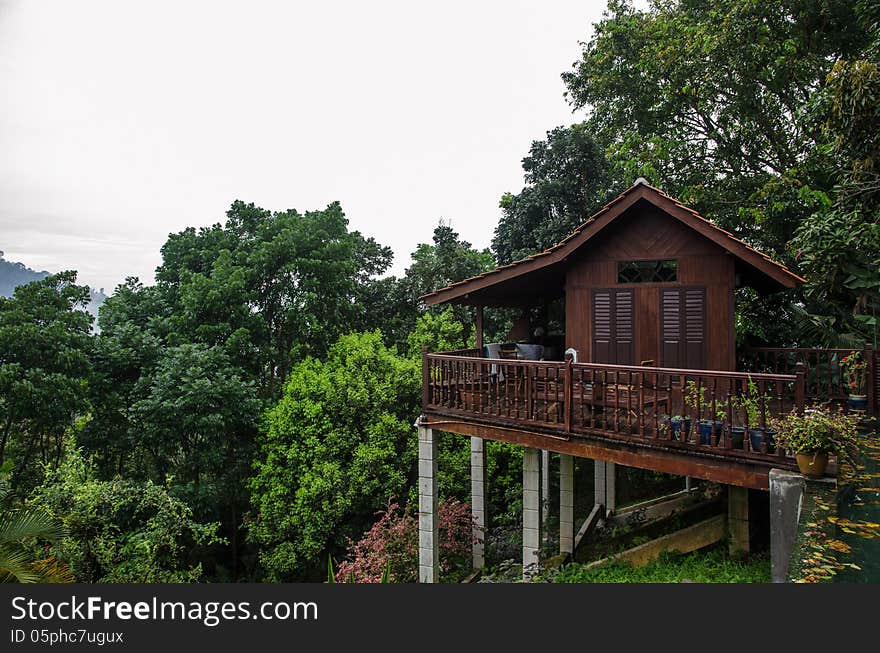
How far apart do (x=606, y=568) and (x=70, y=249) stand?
23.2m

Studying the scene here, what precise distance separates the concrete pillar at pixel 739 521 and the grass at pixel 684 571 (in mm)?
203

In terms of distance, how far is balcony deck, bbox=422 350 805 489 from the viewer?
6.03 m

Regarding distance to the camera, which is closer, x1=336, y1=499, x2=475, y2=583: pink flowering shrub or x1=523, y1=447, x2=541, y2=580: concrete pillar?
x1=523, y1=447, x2=541, y2=580: concrete pillar

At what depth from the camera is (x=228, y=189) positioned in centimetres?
2777

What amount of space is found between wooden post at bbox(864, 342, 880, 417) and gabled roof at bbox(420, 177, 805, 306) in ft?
4.99

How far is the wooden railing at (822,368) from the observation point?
8.25m

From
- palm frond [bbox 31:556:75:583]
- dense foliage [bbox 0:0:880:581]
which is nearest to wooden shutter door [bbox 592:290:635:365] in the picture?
dense foliage [bbox 0:0:880:581]

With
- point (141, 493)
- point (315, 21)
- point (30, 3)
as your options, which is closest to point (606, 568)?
point (141, 493)

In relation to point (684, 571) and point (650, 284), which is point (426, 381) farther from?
point (684, 571)

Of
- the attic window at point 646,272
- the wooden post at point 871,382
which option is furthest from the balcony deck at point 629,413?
the attic window at point 646,272

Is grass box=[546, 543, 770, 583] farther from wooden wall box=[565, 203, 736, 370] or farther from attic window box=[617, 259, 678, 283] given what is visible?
attic window box=[617, 259, 678, 283]

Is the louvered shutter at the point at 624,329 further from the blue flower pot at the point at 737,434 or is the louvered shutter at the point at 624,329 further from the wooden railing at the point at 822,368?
the blue flower pot at the point at 737,434

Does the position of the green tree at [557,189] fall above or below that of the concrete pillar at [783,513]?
above

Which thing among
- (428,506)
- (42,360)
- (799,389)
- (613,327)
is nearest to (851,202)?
(613,327)
